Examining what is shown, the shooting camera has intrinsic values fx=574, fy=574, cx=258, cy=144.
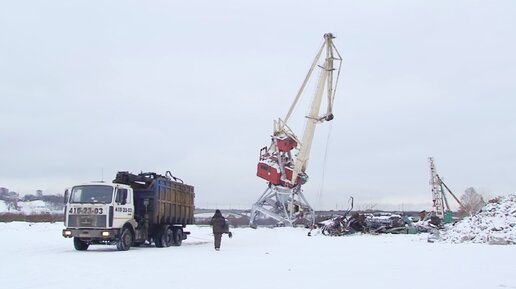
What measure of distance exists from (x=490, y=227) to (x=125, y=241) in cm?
1635

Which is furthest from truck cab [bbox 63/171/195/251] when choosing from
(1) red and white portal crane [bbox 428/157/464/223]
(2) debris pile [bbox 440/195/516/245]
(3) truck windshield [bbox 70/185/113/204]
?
(1) red and white portal crane [bbox 428/157/464/223]

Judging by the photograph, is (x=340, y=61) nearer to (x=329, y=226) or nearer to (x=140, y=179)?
(x=329, y=226)

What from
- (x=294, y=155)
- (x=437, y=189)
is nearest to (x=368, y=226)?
(x=294, y=155)

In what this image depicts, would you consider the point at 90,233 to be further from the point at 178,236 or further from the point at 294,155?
the point at 294,155

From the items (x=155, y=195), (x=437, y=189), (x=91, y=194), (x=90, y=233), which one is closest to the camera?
(x=90, y=233)

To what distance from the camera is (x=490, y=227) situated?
86.5 ft

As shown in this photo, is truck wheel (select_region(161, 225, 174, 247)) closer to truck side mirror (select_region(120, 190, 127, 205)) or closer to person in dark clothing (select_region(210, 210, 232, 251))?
person in dark clothing (select_region(210, 210, 232, 251))

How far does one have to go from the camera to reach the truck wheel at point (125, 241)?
21.9m

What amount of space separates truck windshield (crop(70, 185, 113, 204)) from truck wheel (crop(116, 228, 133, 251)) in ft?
4.88

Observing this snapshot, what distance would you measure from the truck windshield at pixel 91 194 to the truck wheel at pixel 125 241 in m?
1.49

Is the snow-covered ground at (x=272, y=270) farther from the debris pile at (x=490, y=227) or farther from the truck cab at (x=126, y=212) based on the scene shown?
the debris pile at (x=490, y=227)

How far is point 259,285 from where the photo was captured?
37.5ft

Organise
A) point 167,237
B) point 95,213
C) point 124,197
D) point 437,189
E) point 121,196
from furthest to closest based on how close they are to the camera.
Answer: point 437,189
point 167,237
point 124,197
point 121,196
point 95,213

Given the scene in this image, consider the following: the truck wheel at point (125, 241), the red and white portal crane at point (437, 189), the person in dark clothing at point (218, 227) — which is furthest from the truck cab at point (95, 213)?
the red and white portal crane at point (437, 189)
